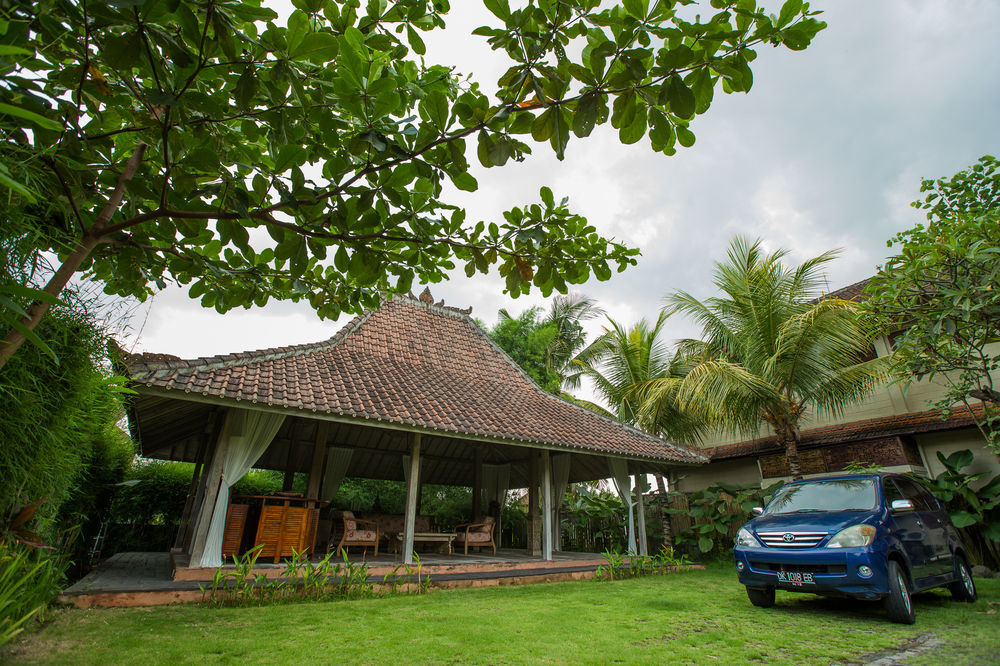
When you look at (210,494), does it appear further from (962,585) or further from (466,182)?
(962,585)

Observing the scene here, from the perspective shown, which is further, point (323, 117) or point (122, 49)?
point (323, 117)

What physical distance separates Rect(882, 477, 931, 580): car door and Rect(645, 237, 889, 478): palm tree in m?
4.42

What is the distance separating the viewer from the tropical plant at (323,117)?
1.45 metres

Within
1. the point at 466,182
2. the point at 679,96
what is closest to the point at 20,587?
the point at 466,182

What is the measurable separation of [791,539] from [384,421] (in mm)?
5379

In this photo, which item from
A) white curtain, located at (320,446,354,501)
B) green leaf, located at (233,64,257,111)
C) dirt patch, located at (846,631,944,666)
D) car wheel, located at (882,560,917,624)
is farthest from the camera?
white curtain, located at (320,446,354,501)

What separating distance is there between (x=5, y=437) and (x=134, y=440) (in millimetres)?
7792

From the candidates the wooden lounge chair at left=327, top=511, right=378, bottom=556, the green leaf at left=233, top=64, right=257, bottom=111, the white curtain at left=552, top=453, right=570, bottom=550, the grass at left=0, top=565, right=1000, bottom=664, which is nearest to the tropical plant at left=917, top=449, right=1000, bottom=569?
the grass at left=0, top=565, right=1000, bottom=664

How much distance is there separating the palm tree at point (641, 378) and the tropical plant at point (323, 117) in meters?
11.8

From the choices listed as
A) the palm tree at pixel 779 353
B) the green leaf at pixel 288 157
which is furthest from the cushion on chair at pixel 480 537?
the green leaf at pixel 288 157

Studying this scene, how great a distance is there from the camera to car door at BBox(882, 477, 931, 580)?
17.1 feet

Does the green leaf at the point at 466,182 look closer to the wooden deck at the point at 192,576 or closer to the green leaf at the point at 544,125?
the green leaf at the point at 544,125

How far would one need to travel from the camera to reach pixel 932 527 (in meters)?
5.93

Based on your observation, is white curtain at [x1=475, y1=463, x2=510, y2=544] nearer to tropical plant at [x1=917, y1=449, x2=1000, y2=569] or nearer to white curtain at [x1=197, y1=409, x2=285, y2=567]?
white curtain at [x1=197, y1=409, x2=285, y2=567]
